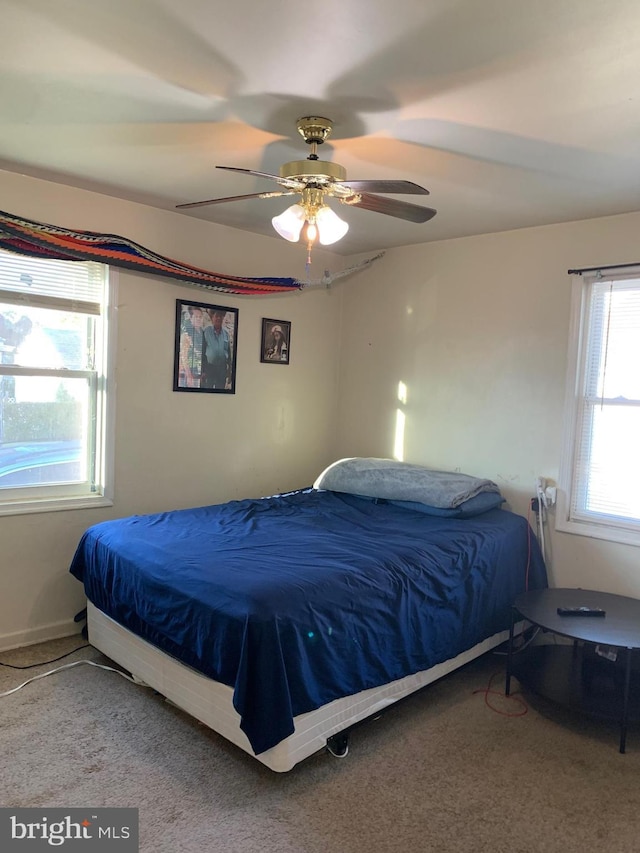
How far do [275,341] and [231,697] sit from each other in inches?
100

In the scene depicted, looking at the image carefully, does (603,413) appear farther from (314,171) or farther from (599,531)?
(314,171)

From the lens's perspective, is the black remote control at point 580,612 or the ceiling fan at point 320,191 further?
the black remote control at point 580,612

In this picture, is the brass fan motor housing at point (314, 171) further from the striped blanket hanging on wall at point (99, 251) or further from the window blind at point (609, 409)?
the window blind at point (609, 409)

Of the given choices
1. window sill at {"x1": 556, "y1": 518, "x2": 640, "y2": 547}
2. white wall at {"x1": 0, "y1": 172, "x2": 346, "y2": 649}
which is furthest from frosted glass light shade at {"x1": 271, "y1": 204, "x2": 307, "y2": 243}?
window sill at {"x1": 556, "y1": 518, "x2": 640, "y2": 547}

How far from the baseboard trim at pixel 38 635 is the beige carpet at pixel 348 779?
351 mm

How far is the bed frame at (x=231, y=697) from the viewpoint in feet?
7.01

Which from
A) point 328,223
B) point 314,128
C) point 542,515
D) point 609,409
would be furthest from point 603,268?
point 314,128

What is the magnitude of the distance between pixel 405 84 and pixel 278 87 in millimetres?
421

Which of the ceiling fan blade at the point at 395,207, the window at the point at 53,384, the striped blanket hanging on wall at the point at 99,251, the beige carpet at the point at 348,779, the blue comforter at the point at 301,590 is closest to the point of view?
the beige carpet at the point at 348,779

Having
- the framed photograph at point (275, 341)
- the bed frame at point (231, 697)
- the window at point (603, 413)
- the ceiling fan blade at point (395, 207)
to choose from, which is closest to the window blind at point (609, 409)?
the window at point (603, 413)

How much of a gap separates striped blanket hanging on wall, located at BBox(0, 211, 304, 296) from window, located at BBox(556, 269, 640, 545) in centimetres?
205

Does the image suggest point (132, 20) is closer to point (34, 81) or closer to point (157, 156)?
point (34, 81)

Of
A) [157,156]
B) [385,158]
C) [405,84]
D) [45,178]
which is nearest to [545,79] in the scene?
[405,84]

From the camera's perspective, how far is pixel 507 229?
11.9 ft
